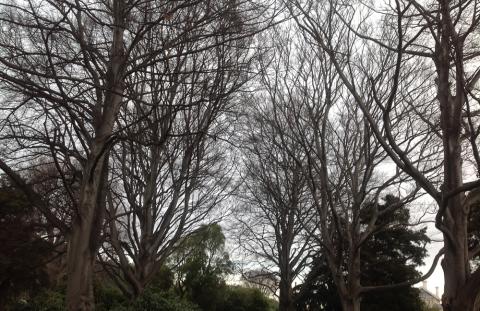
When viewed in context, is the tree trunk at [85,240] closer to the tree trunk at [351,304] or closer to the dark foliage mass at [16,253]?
the tree trunk at [351,304]

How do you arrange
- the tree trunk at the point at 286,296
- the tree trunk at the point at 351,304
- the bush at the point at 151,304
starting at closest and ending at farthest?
1. the tree trunk at the point at 351,304
2. the bush at the point at 151,304
3. the tree trunk at the point at 286,296

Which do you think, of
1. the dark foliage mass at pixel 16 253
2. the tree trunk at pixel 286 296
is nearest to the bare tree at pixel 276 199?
the tree trunk at pixel 286 296

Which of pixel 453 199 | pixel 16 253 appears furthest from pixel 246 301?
pixel 453 199

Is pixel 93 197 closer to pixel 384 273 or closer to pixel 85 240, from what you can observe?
pixel 85 240

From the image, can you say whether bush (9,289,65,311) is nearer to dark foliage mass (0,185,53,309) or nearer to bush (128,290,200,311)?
dark foliage mass (0,185,53,309)

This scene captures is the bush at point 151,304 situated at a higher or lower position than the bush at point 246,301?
lower

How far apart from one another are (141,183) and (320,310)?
43.9 ft

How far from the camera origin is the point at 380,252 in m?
20.2

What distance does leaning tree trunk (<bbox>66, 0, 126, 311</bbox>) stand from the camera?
452 cm

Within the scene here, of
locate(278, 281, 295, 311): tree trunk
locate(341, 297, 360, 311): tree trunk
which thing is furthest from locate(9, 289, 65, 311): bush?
locate(341, 297, 360, 311): tree trunk

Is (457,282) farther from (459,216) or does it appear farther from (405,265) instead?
(405,265)

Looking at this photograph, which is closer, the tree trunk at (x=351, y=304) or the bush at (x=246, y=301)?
the tree trunk at (x=351, y=304)

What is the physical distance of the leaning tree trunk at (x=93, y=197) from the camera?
4.52m

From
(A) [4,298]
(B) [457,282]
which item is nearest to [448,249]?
(B) [457,282]
